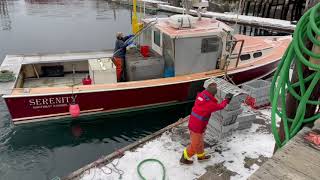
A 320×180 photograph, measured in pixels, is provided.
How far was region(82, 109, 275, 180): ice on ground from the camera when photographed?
4.82 meters

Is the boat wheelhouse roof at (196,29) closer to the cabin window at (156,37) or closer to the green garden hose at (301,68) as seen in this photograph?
the cabin window at (156,37)

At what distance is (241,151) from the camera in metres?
5.42

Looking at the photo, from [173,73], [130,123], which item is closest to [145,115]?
[130,123]

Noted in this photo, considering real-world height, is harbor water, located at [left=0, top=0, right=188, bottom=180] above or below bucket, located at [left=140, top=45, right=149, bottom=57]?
below

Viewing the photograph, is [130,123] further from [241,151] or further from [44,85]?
[241,151]

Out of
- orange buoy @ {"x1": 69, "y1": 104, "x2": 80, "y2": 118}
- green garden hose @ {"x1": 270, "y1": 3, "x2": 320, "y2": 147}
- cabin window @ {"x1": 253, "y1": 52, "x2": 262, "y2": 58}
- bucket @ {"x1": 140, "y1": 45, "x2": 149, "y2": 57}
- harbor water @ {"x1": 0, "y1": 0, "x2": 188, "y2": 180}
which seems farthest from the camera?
cabin window @ {"x1": 253, "y1": 52, "x2": 262, "y2": 58}

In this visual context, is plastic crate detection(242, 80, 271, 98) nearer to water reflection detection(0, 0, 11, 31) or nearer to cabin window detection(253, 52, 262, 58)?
cabin window detection(253, 52, 262, 58)

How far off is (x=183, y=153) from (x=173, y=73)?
12.0 ft

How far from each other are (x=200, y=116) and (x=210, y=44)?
3.92m

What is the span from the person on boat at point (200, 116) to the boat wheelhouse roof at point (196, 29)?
314 cm

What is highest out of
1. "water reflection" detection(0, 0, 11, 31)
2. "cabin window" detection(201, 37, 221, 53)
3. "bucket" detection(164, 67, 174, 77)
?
"cabin window" detection(201, 37, 221, 53)

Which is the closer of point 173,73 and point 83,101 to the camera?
point 83,101

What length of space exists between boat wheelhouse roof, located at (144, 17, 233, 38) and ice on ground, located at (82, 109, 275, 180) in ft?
8.89

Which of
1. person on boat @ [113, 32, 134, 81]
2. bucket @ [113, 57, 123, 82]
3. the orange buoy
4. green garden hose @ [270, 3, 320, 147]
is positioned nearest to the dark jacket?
person on boat @ [113, 32, 134, 81]
